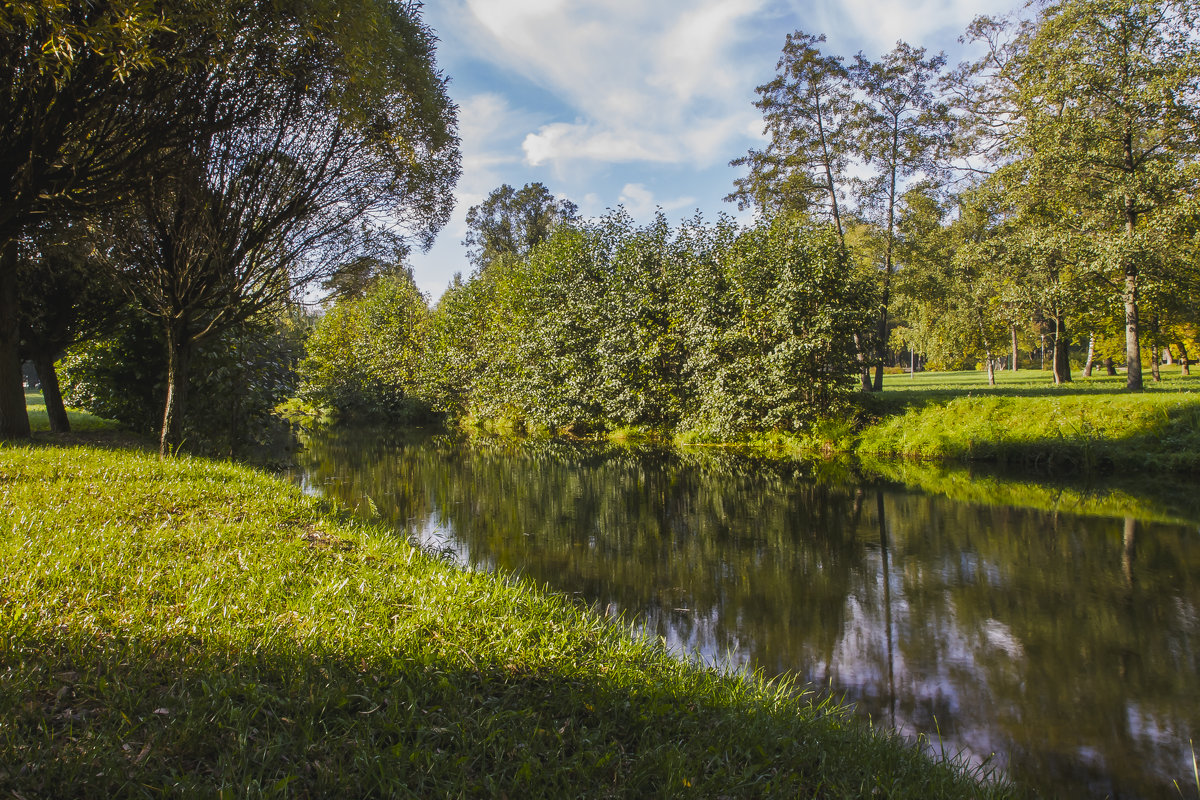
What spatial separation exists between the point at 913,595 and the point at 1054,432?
37.2ft

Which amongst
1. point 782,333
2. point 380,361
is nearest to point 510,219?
point 380,361

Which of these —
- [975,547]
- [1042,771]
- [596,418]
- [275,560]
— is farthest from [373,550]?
[596,418]

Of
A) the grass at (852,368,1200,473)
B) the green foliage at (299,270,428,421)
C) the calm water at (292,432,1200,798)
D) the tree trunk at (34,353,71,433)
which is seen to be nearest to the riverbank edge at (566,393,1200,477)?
the grass at (852,368,1200,473)

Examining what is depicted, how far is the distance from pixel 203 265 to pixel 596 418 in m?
17.9

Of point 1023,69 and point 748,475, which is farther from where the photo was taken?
point 1023,69

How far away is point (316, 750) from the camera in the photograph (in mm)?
2521

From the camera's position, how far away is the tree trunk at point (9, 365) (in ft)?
37.0

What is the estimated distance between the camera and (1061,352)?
28031 millimetres

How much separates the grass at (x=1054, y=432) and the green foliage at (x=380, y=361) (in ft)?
90.9

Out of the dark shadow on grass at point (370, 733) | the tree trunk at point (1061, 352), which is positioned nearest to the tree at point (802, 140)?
the tree trunk at point (1061, 352)

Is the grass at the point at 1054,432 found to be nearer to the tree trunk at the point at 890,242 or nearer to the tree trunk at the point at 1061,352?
the tree trunk at the point at 890,242

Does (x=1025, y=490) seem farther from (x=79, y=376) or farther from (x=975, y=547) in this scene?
(x=79, y=376)

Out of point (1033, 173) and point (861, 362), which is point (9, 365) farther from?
point (1033, 173)

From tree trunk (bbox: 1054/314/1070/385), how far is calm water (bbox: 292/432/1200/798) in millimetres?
19802
